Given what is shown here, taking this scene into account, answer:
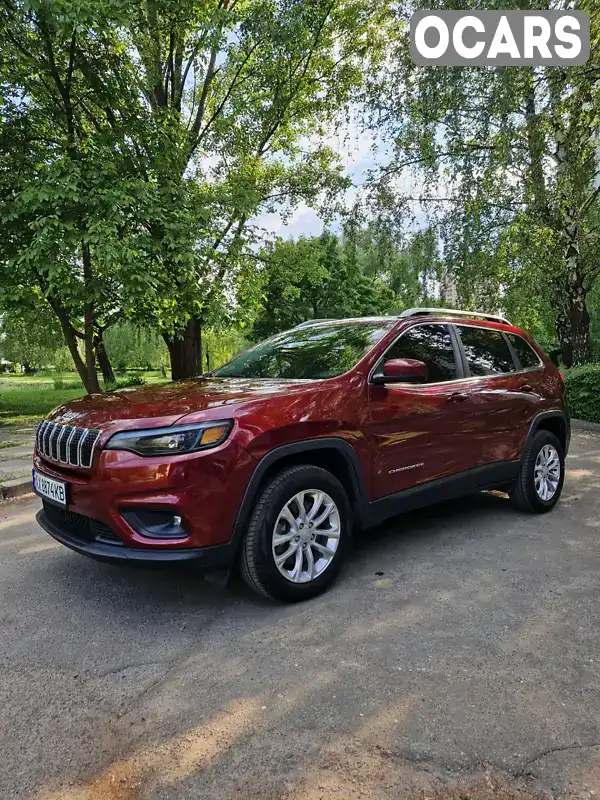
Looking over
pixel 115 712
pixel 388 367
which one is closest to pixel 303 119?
pixel 388 367

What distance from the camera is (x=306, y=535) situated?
330cm

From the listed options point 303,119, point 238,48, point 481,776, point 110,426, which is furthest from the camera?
point 303,119

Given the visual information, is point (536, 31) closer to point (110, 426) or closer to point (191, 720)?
point (110, 426)

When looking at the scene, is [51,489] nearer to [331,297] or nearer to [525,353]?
[525,353]

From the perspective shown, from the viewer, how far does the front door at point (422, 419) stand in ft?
12.2

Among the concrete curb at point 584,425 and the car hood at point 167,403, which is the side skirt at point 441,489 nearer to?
the car hood at point 167,403

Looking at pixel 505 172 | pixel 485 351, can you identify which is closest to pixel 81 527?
pixel 485 351

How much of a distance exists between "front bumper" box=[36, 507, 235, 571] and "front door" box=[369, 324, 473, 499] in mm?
1211

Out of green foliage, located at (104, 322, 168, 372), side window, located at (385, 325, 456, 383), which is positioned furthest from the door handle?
green foliage, located at (104, 322, 168, 372)

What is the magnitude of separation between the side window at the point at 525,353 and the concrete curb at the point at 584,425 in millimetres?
6577

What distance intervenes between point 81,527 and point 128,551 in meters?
0.45

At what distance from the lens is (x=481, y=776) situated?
193 centimetres

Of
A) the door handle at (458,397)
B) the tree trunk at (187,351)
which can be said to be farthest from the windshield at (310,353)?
the tree trunk at (187,351)

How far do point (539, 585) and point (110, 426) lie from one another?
111 inches
